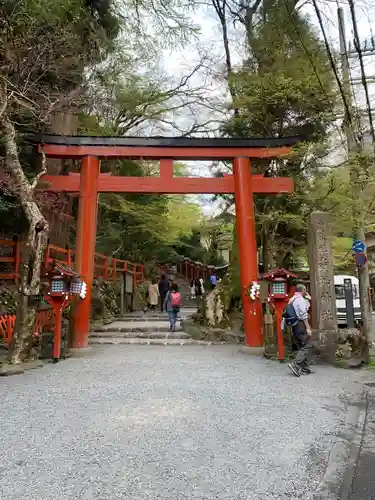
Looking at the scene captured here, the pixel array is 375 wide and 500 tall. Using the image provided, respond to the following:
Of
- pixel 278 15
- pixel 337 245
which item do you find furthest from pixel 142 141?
pixel 337 245

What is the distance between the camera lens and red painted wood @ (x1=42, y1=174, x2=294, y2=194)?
10797 mm

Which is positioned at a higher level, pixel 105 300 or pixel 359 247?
pixel 359 247

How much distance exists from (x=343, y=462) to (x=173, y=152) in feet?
29.6

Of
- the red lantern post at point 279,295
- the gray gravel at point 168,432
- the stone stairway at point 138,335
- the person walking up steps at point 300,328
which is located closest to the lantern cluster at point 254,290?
the red lantern post at point 279,295

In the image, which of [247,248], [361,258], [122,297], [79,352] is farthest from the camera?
[122,297]

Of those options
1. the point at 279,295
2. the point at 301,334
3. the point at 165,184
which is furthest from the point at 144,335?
the point at 301,334

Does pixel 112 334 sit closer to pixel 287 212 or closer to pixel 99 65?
pixel 287 212

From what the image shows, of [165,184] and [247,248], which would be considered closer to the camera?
[247,248]

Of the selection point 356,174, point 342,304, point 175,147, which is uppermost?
point 175,147

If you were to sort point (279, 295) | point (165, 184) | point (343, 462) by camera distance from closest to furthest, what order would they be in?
point (343, 462) → point (279, 295) → point (165, 184)

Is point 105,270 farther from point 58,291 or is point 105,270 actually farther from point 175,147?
point 58,291

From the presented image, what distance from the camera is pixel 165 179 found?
1089cm

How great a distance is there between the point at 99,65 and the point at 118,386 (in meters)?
12.6

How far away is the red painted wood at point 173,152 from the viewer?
1075 centimetres
